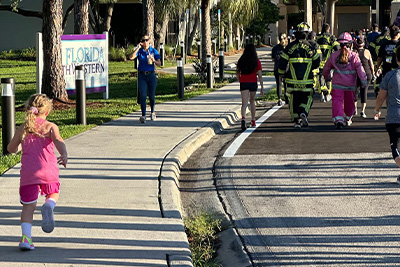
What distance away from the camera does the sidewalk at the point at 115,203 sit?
7.06 meters

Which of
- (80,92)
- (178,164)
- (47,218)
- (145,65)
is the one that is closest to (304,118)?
(145,65)

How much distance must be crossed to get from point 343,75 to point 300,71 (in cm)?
81

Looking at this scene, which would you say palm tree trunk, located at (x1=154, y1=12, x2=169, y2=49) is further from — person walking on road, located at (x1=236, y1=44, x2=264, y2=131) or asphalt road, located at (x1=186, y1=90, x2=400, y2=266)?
asphalt road, located at (x1=186, y1=90, x2=400, y2=266)

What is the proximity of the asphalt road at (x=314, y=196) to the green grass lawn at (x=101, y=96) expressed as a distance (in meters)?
2.91

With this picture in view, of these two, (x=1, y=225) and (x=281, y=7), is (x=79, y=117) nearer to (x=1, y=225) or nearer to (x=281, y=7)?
(x=1, y=225)

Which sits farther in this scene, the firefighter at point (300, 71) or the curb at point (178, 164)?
the firefighter at point (300, 71)

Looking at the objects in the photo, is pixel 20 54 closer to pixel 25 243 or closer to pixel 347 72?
pixel 347 72

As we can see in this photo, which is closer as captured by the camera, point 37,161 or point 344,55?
point 37,161

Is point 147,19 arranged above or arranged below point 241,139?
above

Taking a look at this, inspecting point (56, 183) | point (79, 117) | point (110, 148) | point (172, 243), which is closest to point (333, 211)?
point (172, 243)

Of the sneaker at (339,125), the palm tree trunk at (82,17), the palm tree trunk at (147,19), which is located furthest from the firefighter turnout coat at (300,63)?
the palm tree trunk at (82,17)

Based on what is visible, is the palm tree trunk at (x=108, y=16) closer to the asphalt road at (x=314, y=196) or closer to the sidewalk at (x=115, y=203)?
the sidewalk at (x=115, y=203)

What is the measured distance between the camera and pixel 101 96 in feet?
76.8

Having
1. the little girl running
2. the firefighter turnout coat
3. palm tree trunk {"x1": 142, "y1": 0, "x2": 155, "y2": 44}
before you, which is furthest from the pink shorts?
palm tree trunk {"x1": 142, "y1": 0, "x2": 155, "y2": 44}
